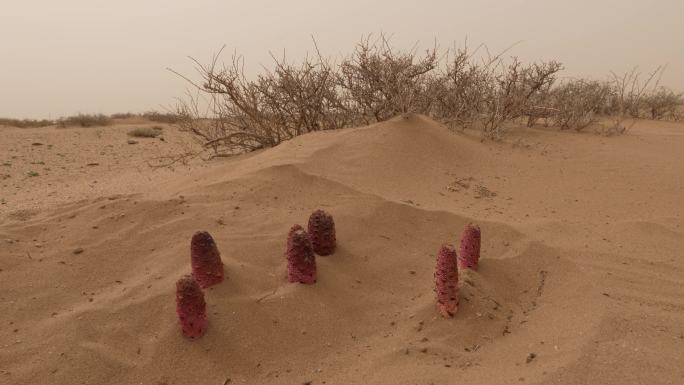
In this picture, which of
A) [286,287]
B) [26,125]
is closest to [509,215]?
[286,287]

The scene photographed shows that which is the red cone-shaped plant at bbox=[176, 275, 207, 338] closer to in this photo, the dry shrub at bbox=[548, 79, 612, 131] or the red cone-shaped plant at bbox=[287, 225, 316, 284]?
the red cone-shaped plant at bbox=[287, 225, 316, 284]

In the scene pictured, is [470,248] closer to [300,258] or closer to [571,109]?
[300,258]

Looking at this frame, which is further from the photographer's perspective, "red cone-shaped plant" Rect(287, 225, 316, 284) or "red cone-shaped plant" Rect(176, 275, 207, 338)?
"red cone-shaped plant" Rect(287, 225, 316, 284)

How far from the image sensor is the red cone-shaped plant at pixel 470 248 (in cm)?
269

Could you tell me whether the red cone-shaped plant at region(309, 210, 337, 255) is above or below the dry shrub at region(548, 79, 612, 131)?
below

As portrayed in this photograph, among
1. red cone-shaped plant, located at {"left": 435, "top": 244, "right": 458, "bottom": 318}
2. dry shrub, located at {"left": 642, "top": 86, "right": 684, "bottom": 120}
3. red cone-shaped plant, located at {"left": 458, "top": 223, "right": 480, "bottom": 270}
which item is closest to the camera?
red cone-shaped plant, located at {"left": 435, "top": 244, "right": 458, "bottom": 318}

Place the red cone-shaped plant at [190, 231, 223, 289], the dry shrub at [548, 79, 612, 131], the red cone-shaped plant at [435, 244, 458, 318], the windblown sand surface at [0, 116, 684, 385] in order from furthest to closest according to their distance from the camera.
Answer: the dry shrub at [548, 79, 612, 131] → the red cone-shaped plant at [190, 231, 223, 289] → the red cone-shaped plant at [435, 244, 458, 318] → the windblown sand surface at [0, 116, 684, 385]

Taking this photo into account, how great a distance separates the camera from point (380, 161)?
4.36 m

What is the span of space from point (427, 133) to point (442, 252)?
9.30 ft

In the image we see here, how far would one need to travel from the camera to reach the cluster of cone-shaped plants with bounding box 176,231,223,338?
7.14 feet

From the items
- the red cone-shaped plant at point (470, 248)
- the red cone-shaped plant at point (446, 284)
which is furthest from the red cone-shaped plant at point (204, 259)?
the red cone-shaped plant at point (470, 248)

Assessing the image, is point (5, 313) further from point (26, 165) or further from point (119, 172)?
point (26, 165)

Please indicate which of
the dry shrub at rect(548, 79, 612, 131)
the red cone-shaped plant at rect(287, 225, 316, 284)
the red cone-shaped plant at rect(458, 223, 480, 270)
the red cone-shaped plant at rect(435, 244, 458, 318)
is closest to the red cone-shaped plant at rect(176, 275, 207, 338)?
the red cone-shaped plant at rect(287, 225, 316, 284)

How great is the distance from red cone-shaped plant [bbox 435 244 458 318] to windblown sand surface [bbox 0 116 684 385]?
54 mm
